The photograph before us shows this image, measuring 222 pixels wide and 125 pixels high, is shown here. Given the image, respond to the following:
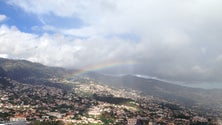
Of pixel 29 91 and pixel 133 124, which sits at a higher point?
pixel 29 91

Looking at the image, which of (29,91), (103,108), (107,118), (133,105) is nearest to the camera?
(107,118)

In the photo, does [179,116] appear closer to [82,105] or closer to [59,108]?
[82,105]

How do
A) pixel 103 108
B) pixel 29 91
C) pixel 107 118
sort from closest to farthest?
pixel 107 118 < pixel 103 108 < pixel 29 91

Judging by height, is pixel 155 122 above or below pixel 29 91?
below

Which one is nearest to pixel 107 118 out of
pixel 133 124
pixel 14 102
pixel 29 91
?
pixel 133 124

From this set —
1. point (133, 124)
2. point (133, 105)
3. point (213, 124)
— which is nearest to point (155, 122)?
point (133, 124)

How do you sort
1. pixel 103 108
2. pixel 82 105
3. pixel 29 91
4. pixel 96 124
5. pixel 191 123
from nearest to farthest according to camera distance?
pixel 96 124 → pixel 191 123 → pixel 103 108 → pixel 82 105 → pixel 29 91

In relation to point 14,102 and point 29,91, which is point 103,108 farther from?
point 29,91

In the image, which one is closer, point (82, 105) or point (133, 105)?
point (82, 105)

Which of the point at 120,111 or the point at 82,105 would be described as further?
the point at 82,105
